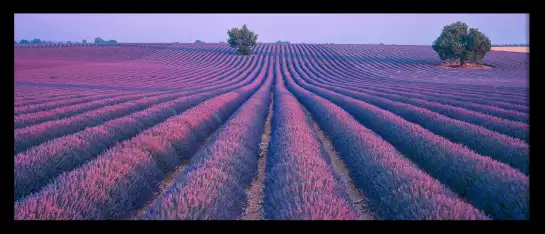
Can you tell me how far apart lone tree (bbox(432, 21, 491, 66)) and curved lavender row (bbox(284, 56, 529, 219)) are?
44.4 m

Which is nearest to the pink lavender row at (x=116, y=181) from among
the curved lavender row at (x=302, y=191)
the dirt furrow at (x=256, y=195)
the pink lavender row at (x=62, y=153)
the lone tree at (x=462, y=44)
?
the pink lavender row at (x=62, y=153)

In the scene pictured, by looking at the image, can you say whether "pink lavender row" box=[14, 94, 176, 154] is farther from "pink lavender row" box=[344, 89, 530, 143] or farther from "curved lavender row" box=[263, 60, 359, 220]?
"pink lavender row" box=[344, 89, 530, 143]

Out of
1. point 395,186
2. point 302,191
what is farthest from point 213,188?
point 395,186

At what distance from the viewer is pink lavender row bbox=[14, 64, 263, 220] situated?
3094mm

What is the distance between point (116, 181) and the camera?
13.1 feet

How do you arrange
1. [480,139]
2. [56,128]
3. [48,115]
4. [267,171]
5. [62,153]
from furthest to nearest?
[48,115]
[56,128]
[480,139]
[267,171]
[62,153]

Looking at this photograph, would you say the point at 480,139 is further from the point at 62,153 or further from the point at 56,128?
the point at 56,128

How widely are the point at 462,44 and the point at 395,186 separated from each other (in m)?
50.1

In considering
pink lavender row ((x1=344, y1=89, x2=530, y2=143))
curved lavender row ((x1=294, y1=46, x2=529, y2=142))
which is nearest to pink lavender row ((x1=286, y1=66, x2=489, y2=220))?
pink lavender row ((x1=344, y1=89, x2=530, y2=143))

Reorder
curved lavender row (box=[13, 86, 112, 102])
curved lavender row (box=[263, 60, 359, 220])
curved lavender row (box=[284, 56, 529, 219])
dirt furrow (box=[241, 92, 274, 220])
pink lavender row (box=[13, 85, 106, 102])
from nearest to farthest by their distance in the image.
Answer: curved lavender row (box=[263, 60, 359, 220]) → curved lavender row (box=[284, 56, 529, 219]) → dirt furrow (box=[241, 92, 274, 220]) → curved lavender row (box=[13, 86, 112, 102]) → pink lavender row (box=[13, 85, 106, 102])

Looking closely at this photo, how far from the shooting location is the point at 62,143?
5.44 meters
